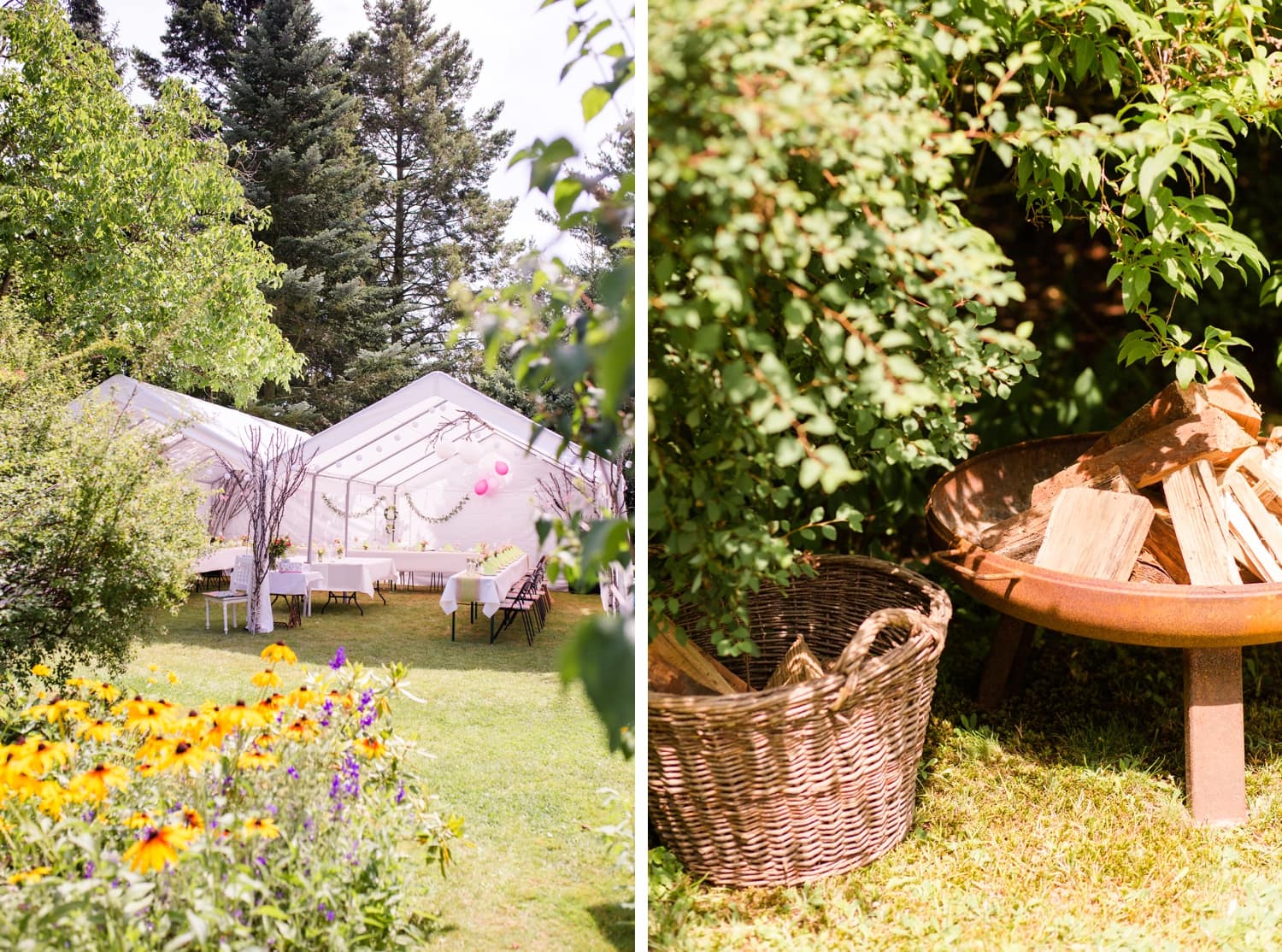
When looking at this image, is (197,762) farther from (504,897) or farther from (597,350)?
(597,350)

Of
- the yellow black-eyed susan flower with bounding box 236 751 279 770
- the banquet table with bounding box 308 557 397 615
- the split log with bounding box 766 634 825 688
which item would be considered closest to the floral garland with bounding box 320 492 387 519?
the banquet table with bounding box 308 557 397 615

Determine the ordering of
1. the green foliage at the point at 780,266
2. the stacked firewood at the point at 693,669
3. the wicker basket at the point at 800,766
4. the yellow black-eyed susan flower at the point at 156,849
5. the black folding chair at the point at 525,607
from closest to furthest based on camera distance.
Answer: the green foliage at the point at 780,266 < the yellow black-eyed susan flower at the point at 156,849 < the wicker basket at the point at 800,766 < the stacked firewood at the point at 693,669 < the black folding chair at the point at 525,607

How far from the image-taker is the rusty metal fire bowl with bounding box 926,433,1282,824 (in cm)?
173

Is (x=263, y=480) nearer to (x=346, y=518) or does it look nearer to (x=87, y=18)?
(x=346, y=518)

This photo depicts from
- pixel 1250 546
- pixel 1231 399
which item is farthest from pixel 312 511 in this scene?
pixel 1231 399

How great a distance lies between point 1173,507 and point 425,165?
1.86 meters

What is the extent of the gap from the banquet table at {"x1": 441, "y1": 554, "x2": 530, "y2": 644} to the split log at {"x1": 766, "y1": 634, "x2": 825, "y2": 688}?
22.6 inches

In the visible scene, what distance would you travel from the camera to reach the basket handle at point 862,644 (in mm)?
1582

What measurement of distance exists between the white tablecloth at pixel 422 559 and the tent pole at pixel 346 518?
0.11 feet

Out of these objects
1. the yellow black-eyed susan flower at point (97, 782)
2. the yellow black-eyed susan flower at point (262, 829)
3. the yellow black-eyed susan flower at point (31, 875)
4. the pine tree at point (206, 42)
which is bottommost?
the yellow black-eyed susan flower at point (31, 875)

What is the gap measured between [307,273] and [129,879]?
119cm

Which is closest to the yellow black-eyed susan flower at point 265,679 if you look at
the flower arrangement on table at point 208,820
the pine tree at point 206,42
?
the flower arrangement on table at point 208,820

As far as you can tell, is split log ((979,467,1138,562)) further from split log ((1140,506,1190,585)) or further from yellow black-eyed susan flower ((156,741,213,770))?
yellow black-eyed susan flower ((156,741,213,770))

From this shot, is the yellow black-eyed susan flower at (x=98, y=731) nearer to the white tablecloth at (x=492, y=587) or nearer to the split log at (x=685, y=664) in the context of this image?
the white tablecloth at (x=492, y=587)
